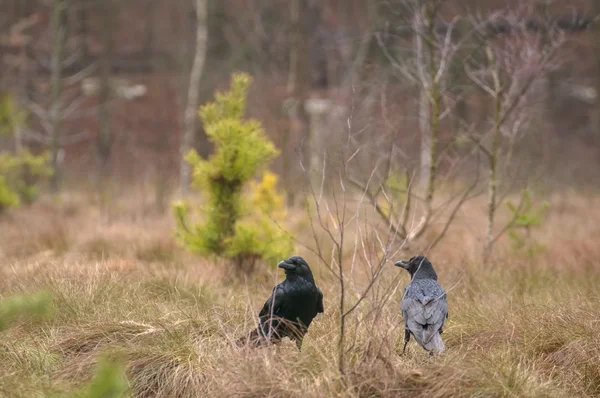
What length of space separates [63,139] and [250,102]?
7.02 m

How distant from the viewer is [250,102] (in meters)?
20.7

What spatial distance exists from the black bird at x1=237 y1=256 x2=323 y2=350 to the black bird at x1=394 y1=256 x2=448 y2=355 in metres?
0.54

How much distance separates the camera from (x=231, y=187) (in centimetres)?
717

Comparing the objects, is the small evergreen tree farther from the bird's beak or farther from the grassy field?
the bird's beak

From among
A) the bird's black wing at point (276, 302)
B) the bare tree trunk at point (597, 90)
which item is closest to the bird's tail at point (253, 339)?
the bird's black wing at point (276, 302)

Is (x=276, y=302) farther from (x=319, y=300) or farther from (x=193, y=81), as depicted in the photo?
(x=193, y=81)

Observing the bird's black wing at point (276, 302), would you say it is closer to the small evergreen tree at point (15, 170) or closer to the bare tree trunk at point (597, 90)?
the small evergreen tree at point (15, 170)

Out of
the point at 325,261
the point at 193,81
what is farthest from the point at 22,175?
the point at 325,261

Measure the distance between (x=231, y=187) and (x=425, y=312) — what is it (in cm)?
323

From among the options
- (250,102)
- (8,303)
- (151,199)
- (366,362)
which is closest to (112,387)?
(8,303)

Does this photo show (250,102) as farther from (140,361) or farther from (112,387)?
(112,387)

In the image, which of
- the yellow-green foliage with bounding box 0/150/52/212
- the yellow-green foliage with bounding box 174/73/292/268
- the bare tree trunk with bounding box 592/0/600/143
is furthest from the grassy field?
the bare tree trunk with bounding box 592/0/600/143

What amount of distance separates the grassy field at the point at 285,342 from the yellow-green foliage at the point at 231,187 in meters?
0.27

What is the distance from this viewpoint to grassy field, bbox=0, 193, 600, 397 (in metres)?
3.91
